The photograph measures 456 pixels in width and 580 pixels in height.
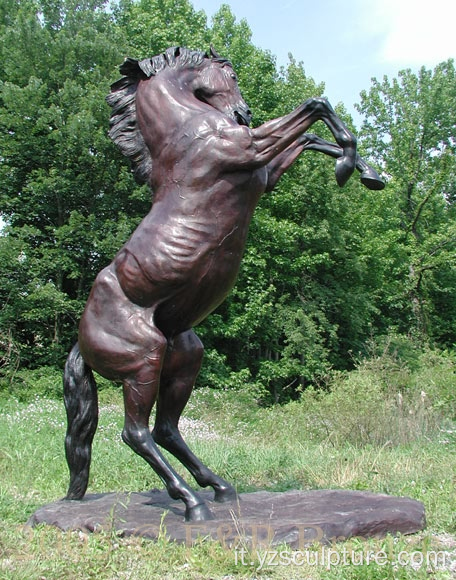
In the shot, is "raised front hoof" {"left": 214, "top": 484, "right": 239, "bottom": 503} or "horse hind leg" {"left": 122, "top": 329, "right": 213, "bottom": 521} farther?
"raised front hoof" {"left": 214, "top": 484, "right": 239, "bottom": 503}

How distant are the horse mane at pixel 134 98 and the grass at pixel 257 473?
230cm

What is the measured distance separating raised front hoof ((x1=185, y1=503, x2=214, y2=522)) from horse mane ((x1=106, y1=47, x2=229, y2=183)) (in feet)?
6.73

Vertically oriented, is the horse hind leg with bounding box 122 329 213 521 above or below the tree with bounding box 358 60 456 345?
below

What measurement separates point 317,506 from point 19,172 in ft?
43.1

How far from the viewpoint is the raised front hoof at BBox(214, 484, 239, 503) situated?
3865 millimetres

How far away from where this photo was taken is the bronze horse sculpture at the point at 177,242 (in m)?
3.53

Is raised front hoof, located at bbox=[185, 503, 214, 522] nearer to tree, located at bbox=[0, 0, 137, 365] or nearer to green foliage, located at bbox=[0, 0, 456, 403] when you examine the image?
→ green foliage, located at bbox=[0, 0, 456, 403]

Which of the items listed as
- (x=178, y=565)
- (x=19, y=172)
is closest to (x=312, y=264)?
(x=19, y=172)

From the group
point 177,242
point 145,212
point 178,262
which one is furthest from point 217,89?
point 145,212

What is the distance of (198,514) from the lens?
3410 mm

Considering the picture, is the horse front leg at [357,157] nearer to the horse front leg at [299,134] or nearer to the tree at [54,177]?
the horse front leg at [299,134]

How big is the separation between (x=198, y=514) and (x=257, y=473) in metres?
2.17

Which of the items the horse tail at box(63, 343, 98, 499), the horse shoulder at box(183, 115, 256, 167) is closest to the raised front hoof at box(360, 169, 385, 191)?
the horse shoulder at box(183, 115, 256, 167)

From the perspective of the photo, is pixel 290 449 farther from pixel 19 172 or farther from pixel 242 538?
pixel 19 172
